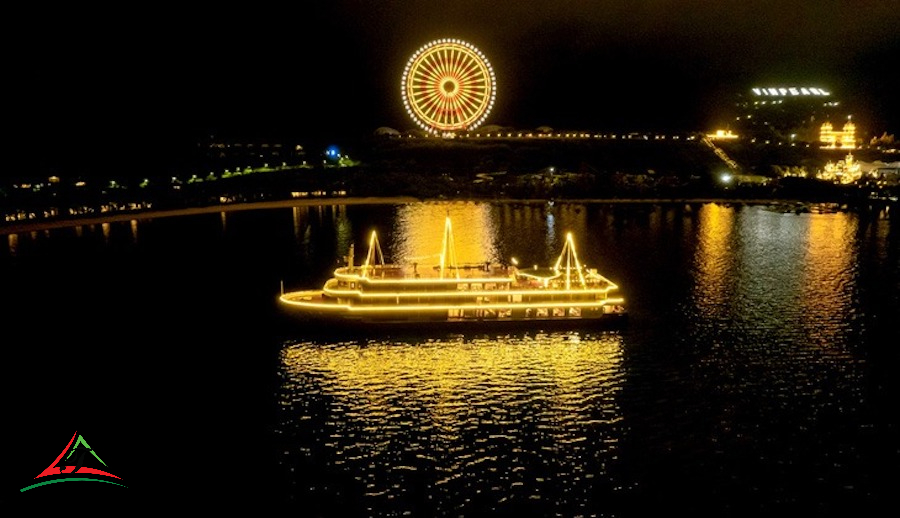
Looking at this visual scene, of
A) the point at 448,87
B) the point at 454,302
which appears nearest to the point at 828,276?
the point at 454,302

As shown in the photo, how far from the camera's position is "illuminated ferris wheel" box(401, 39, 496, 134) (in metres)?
92.1

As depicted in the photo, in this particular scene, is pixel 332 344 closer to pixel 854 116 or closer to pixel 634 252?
pixel 634 252

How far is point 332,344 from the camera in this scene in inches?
1428

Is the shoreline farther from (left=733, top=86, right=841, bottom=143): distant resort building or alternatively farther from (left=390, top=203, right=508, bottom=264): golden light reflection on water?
(left=733, top=86, right=841, bottom=143): distant resort building

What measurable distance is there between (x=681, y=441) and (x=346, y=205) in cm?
7765

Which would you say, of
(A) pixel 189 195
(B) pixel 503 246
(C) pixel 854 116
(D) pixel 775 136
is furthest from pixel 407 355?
(C) pixel 854 116

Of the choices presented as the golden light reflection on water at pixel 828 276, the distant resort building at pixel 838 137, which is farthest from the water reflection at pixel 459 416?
the distant resort building at pixel 838 137

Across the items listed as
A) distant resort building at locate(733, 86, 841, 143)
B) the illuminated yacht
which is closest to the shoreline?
distant resort building at locate(733, 86, 841, 143)

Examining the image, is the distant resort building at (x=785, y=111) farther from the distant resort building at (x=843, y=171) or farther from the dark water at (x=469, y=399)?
the dark water at (x=469, y=399)

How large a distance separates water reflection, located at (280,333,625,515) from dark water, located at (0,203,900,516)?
10cm

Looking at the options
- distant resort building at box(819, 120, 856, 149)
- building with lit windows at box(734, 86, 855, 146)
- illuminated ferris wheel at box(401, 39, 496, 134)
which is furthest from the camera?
building with lit windows at box(734, 86, 855, 146)

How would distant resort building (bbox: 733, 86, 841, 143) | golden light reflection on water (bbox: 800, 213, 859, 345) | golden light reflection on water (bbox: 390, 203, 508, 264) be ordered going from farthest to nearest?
distant resort building (bbox: 733, 86, 841, 143) → golden light reflection on water (bbox: 390, 203, 508, 264) → golden light reflection on water (bbox: 800, 213, 859, 345)

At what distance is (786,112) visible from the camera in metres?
167

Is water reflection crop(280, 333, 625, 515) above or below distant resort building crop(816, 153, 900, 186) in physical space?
below
